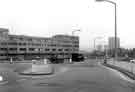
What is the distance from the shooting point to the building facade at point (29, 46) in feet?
270

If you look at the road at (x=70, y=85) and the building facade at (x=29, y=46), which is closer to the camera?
the road at (x=70, y=85)

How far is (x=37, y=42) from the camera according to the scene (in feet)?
319

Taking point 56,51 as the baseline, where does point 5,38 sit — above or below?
above

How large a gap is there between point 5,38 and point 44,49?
2702 centimetres

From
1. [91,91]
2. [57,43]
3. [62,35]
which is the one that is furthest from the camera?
[62,35]

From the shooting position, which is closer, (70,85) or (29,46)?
(70,85)

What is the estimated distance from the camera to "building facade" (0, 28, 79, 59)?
82.2m

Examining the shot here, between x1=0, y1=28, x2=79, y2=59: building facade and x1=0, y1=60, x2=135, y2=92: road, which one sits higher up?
x1=0, y1=28, x2=79, y2=59: building facade

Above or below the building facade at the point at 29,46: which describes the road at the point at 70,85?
below

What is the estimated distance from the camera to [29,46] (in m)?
93.6

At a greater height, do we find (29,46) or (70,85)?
(29,46)

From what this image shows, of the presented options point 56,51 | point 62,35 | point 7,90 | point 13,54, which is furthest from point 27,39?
point 7,90

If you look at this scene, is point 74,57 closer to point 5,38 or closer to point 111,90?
point 111,90

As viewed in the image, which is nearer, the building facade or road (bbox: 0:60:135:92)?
road (bbox: 0:60:135:92)
